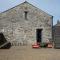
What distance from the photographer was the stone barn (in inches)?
1102

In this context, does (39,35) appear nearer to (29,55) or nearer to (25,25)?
(25,25)

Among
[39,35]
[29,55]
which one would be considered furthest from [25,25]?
[29,55]

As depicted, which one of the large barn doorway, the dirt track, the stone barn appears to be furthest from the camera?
the large barn doorway

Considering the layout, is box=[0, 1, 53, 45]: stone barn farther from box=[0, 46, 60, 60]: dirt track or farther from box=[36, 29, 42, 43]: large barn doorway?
box=[0, 46, 60, 60]: dirt track

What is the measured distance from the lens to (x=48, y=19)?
28094 millimetres

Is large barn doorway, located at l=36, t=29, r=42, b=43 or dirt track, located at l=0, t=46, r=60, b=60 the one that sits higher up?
large barn doorway, located at l=36, t=29, r=42, b=43

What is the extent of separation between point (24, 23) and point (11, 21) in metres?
1.47

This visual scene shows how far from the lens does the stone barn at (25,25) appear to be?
28000mm

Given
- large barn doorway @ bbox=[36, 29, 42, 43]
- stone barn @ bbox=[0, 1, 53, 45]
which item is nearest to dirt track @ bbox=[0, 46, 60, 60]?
stone barn @ bbox=[0, 1, 53, 45]

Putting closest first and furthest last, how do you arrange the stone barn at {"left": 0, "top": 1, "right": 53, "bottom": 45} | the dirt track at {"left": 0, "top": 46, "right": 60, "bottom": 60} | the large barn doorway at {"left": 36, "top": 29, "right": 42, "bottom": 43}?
the dirt track at {"left": 0, "top": 46, "right": 60, "bottom": 60}
the stone barn at {"left": 0, "top": 1, "right": 53, "bottom": 45}
the large barn doorway at {"left": 36, "top": 29, "right": 42, "bottom": 43}

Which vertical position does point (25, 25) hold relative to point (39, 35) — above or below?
above

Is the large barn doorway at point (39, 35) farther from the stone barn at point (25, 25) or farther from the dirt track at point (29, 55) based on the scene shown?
the dirt track at point (29, 55)

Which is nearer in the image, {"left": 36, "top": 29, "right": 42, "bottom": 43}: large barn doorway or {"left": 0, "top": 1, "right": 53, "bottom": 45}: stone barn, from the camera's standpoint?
{"left": 0, "top": 1, "right": 53, "bottom": 45}: stone barn

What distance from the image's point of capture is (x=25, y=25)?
28.2m
